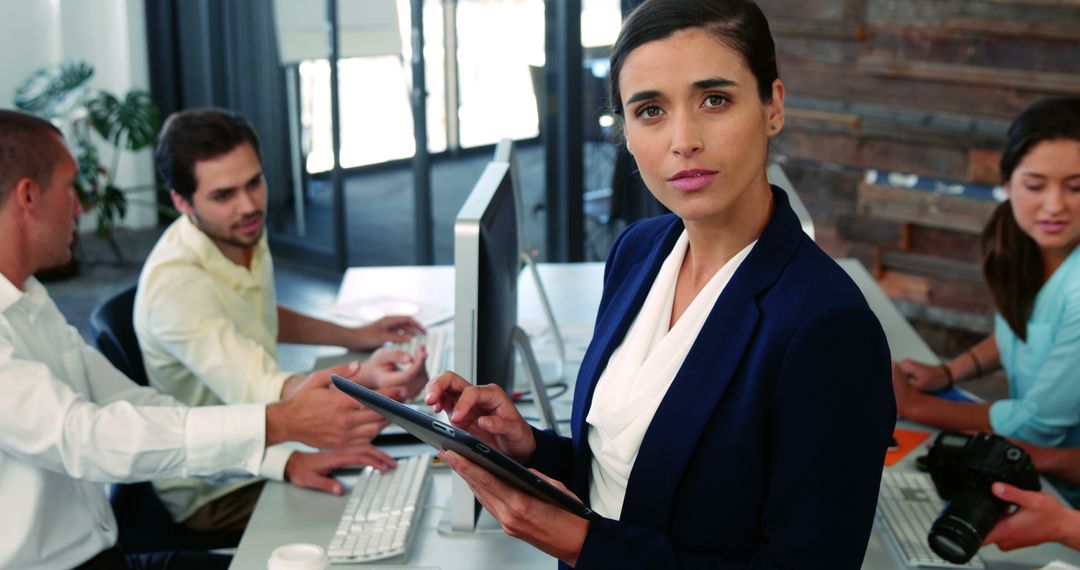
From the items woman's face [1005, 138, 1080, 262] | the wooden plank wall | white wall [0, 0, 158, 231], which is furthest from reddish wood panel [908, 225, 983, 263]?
white wall [0, 0, 158, 231]

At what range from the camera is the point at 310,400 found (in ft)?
6.69

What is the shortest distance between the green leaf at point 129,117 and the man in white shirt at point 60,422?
4100 mm

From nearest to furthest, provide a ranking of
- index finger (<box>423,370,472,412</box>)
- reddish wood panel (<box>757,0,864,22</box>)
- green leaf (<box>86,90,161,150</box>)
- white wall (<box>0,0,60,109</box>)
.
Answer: index finger (<box>423,370,472,412</box>)
reddish wood panel (<box>757,0,864,22</box>)
green leaf (<box>86,90,161,150</box>)
white wall (<box>0,0,60,109</box>)

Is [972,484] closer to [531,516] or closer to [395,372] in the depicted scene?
[531,516]

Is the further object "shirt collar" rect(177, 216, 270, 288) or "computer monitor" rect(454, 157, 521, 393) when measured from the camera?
"shirt collar" rect(177, 216, 270, 288)

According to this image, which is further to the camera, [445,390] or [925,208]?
[925,208]

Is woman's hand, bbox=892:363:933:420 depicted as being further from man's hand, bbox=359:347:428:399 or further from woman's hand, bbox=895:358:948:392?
man's hand, bbox=359:347:428:399

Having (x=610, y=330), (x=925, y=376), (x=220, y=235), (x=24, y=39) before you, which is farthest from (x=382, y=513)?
(x=24, y=39)

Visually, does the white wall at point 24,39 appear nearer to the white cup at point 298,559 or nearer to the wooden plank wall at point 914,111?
the wooden plank wall at point 914,111

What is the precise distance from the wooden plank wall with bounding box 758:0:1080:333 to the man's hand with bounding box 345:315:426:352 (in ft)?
6.85

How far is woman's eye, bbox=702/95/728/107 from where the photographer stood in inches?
52.0

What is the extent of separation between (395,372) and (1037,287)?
140cm

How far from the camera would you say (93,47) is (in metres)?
6.62

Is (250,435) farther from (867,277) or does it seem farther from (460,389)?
(867,277)
